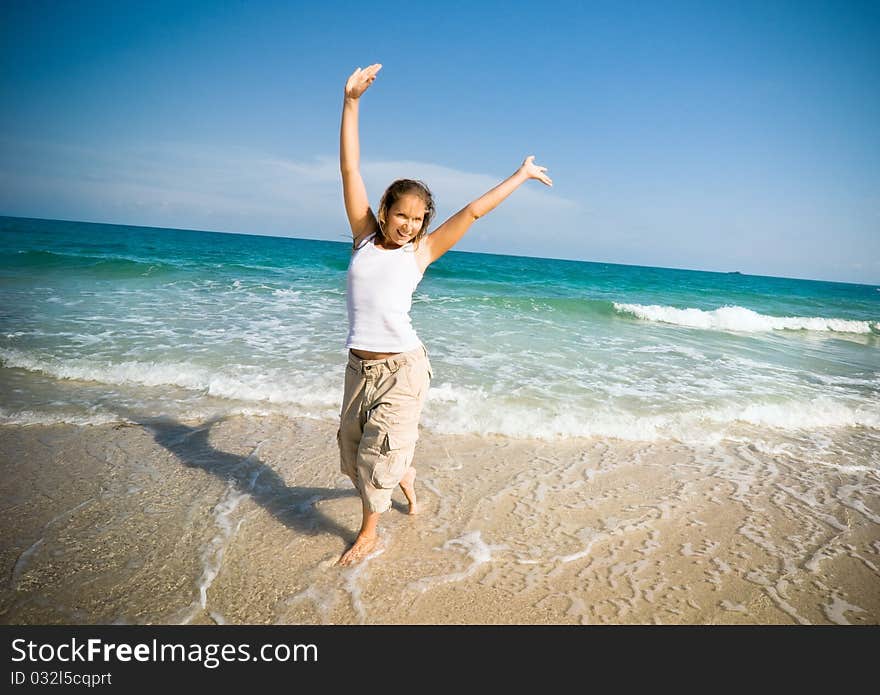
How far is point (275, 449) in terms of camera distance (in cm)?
406

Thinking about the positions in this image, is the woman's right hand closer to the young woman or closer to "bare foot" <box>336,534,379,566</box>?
the young woman

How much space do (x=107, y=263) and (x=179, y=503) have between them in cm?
2151

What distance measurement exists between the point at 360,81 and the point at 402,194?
693 millimetres

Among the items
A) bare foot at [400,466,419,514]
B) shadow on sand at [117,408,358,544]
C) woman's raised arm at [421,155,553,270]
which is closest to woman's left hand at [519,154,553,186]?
woman's raised arm at [421,155,553,270]

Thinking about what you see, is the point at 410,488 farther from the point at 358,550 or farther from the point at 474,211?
the point at 474,211

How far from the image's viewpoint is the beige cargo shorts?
2.56 metres

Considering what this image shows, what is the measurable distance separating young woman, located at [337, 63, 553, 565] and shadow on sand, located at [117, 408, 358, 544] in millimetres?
494

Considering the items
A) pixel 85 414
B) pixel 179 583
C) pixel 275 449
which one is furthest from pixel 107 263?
pixel 179 583

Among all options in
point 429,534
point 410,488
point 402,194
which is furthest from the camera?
point 410,488

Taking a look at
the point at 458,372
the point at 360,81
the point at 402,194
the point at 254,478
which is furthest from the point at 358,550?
the point at 458,372

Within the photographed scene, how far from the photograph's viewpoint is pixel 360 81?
248 cm
